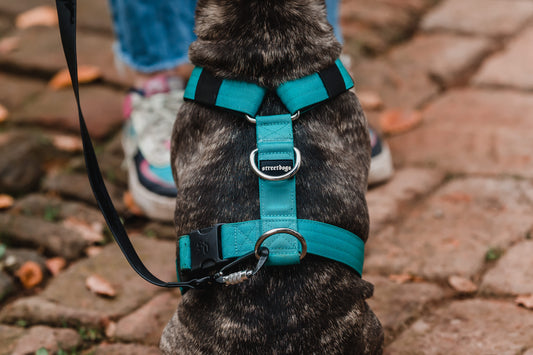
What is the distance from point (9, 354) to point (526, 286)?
2179 mm

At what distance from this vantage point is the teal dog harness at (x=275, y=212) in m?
1.76

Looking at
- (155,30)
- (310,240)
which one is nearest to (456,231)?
(310,240)

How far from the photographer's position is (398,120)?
4.21 metres

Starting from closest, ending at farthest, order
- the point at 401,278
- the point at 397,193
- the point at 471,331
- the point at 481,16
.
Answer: the point at 471,331
the point at 401,278
the point at 397,193
the point at 481,16

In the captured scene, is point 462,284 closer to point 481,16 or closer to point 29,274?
point 29,274

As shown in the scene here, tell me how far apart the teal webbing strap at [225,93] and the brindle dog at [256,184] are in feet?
0.10

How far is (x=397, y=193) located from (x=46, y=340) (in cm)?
198

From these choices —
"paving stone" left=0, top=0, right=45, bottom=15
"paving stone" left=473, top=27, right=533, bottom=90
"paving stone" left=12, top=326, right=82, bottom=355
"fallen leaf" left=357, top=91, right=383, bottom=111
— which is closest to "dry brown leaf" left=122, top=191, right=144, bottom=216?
"paving stone" left=12, top=326, right=82, bottom=355

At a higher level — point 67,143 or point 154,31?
point 154,31

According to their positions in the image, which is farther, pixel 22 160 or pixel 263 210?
pixel 22 160

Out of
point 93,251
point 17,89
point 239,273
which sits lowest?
point 93,251

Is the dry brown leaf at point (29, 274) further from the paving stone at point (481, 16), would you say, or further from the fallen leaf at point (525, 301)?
the paving stone at point (481, 16)

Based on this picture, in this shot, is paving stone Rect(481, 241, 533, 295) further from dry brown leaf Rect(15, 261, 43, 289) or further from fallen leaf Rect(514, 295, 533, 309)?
dry brown leaf Rect(15, 261, 43, 289)

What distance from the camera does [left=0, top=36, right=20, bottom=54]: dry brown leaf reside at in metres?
5.22
